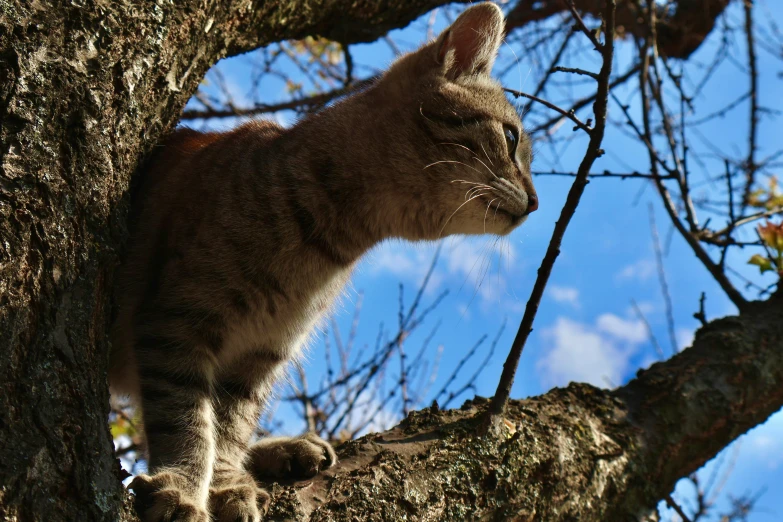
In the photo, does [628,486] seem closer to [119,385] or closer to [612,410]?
[612,410]

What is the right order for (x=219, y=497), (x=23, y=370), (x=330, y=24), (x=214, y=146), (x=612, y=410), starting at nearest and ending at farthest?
(x=23, y=370), (x=219, y=497), (x=612, y=410), (x=214, y=146), (x=330, y=24)

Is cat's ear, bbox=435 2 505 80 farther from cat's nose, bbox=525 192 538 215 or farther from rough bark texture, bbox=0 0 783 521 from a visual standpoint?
rough bark texture, bbox=0 0 783 521

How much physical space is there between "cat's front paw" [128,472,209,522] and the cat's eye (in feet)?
5.95

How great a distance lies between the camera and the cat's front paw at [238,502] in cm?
192

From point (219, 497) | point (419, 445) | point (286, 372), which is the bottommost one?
point (219, 497)

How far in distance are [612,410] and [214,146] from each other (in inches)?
77.7

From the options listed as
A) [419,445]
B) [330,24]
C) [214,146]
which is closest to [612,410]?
[419,445]

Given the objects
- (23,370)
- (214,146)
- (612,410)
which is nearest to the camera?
(23,370)

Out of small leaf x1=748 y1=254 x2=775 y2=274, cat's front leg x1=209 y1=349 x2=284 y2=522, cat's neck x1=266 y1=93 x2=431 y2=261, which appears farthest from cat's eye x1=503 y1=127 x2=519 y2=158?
small leaf x1=748 y1=254 x2=775 y2=274

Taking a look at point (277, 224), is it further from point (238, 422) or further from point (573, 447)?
point (573, 447)

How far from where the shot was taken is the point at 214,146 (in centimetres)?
286

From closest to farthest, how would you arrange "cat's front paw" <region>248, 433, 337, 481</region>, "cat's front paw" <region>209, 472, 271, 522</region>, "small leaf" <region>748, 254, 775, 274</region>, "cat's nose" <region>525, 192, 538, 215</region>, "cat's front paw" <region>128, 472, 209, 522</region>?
"cat's front paw" <region>128, 472, 209, 522</region> < "cat's front paw" <region>209, 472, 271, 522</region> < "cat's front paw" <region>248, 433, 337, 481</region> < "cat's nose" <region>525, 192, 538, 215</region> < "small leaf" <region>748, 254, 775, 274</region>

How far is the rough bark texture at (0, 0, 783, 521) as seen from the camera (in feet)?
4.67

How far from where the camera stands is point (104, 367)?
1.70m
